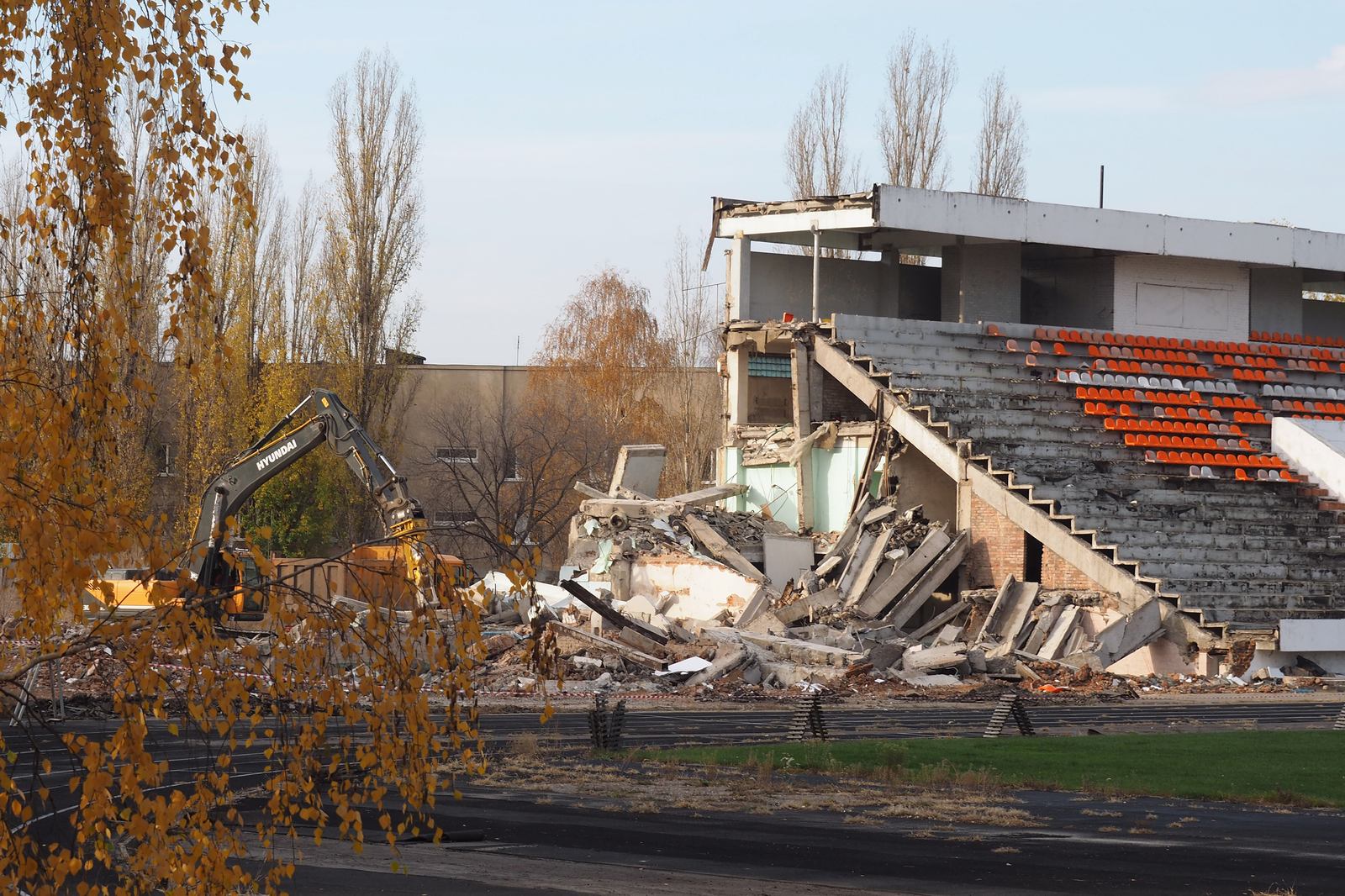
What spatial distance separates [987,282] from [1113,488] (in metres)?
7.97

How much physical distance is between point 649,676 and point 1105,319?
58.9ft

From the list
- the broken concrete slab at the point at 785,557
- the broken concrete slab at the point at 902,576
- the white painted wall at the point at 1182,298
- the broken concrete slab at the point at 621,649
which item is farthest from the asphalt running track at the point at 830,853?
the white painted wall at the point at 1182,298

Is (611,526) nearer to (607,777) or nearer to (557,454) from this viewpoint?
(607,777)

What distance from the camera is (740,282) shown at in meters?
41.2

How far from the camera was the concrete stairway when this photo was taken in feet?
105

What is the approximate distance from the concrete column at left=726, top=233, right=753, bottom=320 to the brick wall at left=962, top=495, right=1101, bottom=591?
8685 mm

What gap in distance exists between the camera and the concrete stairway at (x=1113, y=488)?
1257 inches

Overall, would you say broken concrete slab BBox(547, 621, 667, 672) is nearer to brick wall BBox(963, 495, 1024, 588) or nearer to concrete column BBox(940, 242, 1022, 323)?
brick wall BBox(963, 495, 1024, 588)

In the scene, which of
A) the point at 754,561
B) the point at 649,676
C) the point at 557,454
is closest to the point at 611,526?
the point at 754,561

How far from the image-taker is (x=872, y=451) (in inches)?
1471

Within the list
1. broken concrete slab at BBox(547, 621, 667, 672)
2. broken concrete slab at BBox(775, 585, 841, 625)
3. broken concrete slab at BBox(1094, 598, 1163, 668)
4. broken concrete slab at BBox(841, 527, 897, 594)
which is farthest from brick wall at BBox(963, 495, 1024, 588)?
broken concrete slab at BBox(547, 621, 667, 672)

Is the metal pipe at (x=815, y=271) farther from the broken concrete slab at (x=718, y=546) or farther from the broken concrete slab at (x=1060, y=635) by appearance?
the broken concrete slab at (x=1060, y=635)

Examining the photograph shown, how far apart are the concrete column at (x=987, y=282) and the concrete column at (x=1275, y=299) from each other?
7038 mm

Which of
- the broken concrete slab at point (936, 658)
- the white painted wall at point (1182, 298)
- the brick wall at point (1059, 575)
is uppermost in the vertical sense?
the white painted wall at point (1182, 298)
